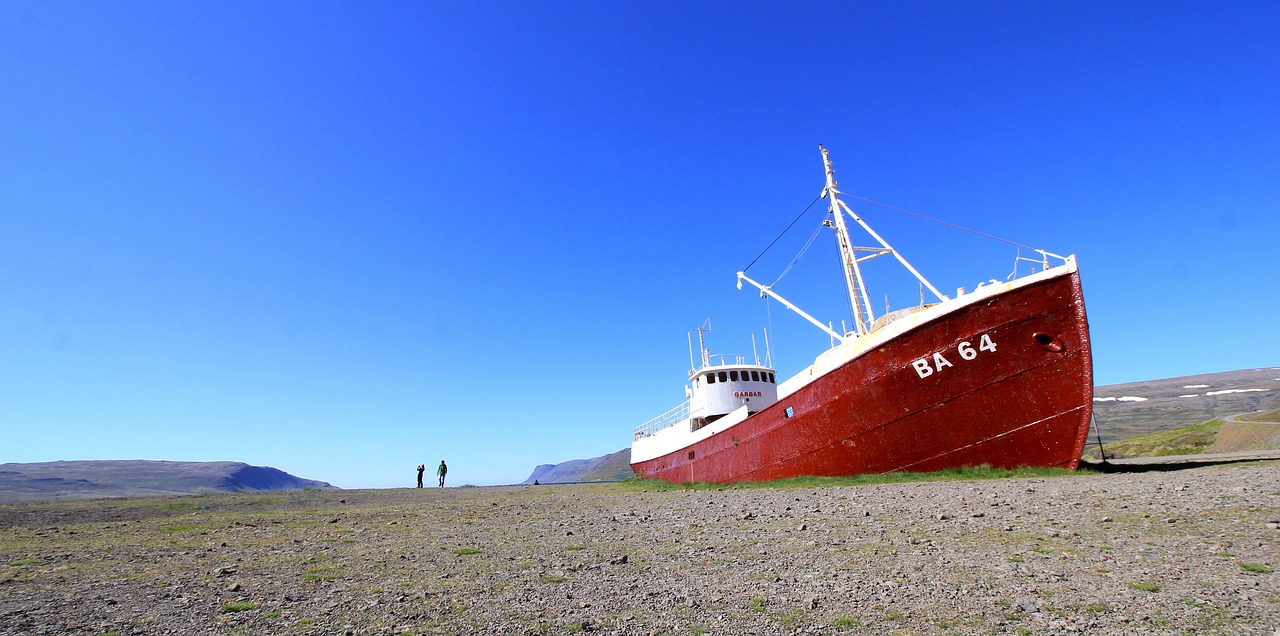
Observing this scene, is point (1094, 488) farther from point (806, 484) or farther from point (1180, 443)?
point (1180, 443)

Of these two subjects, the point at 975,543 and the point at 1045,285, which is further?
the point at 1045,285

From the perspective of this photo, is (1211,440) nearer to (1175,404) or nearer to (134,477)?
(1175,404)

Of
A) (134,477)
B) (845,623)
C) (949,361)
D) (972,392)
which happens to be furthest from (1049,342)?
(134,477)

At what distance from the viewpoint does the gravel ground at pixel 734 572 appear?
167 inches

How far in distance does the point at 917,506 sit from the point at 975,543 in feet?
11.6

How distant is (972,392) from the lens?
1534 cm

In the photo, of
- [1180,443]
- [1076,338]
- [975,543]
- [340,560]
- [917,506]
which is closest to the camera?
A: [975,543]

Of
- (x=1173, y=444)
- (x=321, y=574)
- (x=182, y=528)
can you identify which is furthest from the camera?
(x=1173, y=444)

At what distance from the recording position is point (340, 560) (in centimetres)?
747

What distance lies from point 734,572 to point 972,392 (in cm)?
1236

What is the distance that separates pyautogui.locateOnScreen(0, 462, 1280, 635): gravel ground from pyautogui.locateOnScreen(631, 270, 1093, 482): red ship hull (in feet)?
12.7

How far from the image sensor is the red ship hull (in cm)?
1448

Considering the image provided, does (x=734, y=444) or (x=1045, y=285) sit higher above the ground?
(x=1045, y=285)

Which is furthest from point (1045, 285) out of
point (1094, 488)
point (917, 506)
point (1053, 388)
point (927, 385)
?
point (917, 506)
